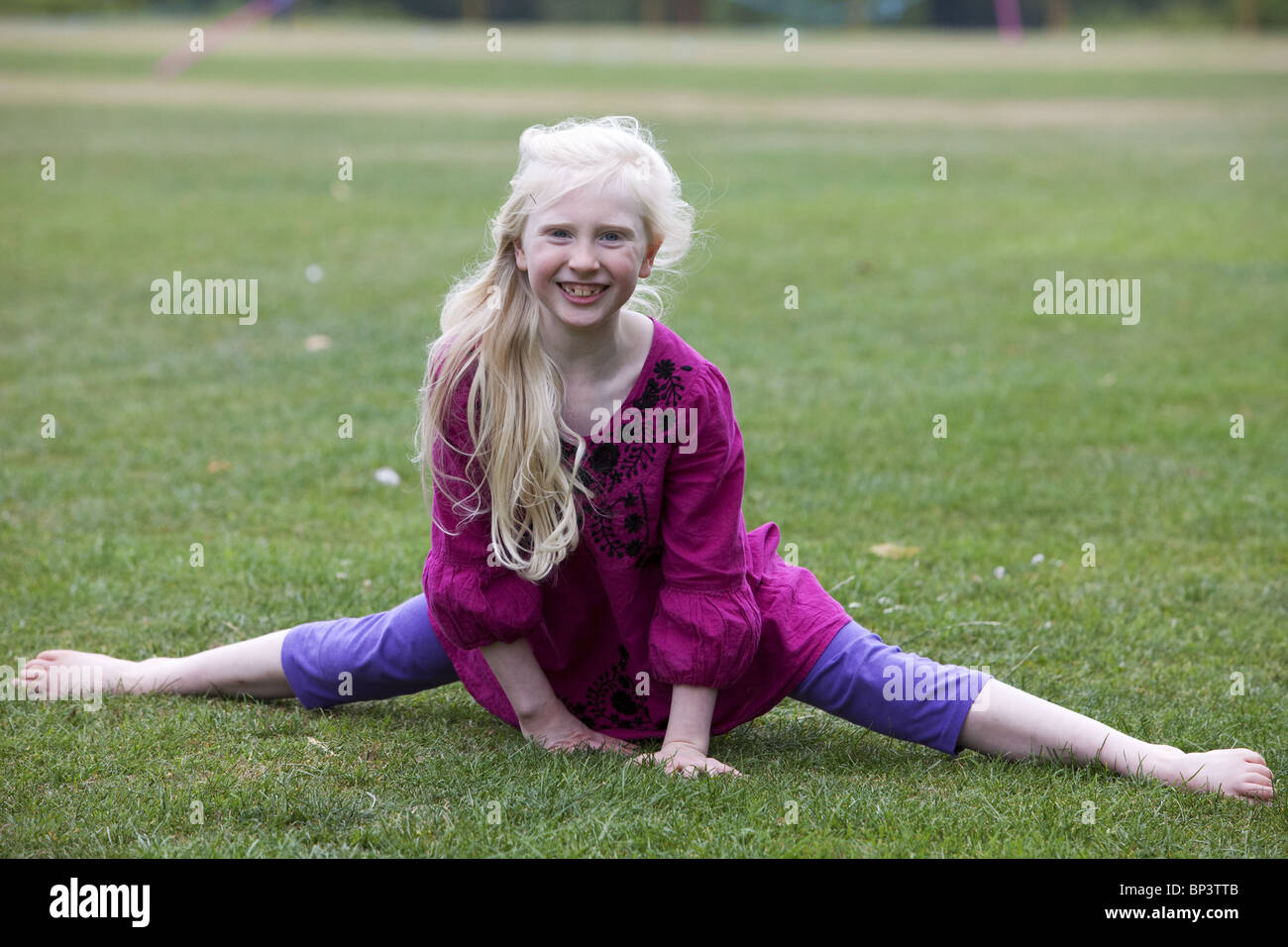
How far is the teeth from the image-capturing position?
2.84 m

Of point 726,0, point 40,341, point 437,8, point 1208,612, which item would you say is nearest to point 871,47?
point 726,0

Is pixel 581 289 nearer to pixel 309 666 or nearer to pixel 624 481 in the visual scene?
pixel 624 481

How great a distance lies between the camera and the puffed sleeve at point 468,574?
2.92 m

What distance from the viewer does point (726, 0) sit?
167ft

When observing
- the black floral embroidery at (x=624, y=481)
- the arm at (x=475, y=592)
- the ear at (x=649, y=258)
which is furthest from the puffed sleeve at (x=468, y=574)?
the ear at (x=649, y=258)

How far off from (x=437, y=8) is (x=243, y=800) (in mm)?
51830

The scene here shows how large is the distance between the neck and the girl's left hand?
78 cm

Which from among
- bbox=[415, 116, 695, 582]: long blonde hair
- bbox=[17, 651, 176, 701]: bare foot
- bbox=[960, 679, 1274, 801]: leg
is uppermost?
bbox=[415, 116, 695, 582]: long blonde hair

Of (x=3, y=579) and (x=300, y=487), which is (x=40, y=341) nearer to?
(x=300, y=487)

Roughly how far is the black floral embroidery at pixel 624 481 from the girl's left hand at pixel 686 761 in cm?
39

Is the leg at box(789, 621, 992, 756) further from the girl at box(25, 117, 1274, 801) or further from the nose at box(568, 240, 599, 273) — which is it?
the nose at box(568, 240, 599, 273)

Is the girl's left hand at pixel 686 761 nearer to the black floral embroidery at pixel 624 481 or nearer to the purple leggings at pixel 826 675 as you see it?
the purple leggings at pixel 826 675

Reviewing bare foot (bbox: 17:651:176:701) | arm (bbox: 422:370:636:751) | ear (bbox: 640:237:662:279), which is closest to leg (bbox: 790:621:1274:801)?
arm (bbox: 422:370:636:751)

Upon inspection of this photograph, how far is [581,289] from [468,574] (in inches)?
24.6
